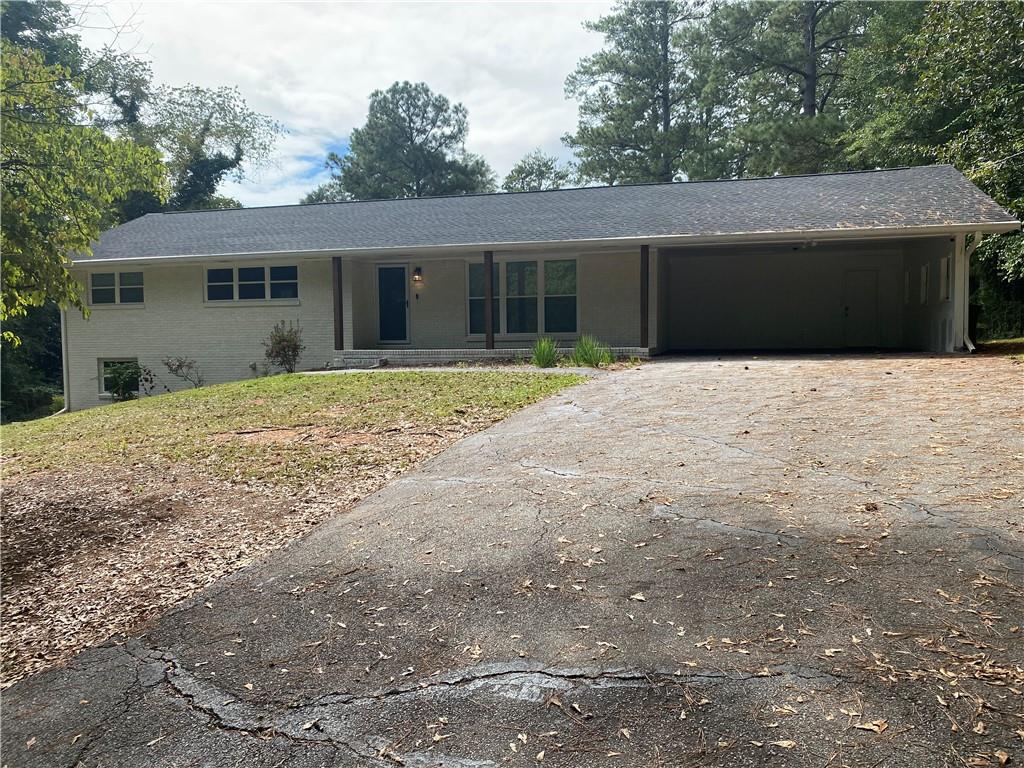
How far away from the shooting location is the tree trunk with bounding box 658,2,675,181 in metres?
35.3

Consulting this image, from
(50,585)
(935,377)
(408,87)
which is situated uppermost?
(408,87)

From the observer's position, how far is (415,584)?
3.89m

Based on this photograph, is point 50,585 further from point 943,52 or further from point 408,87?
point 408,87

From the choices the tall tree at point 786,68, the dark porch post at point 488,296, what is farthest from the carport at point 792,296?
the tall tree at point 786,68

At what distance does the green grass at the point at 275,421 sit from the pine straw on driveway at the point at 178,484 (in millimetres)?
32

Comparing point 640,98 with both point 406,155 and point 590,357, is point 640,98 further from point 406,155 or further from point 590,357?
point 590,357

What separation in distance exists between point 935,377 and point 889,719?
26.8 ft

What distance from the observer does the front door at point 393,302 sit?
17531 mm

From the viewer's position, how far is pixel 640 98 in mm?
36062

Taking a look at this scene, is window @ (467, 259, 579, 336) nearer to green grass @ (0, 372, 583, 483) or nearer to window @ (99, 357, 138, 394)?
green grass @ (0, 372, 583, 483)

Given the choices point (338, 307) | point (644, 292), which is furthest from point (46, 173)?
point (644, 292)

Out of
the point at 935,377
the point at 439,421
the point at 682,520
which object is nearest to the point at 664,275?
the point at 935,377

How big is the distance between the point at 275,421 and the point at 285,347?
7.91 m

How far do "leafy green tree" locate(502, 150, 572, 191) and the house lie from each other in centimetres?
2708
